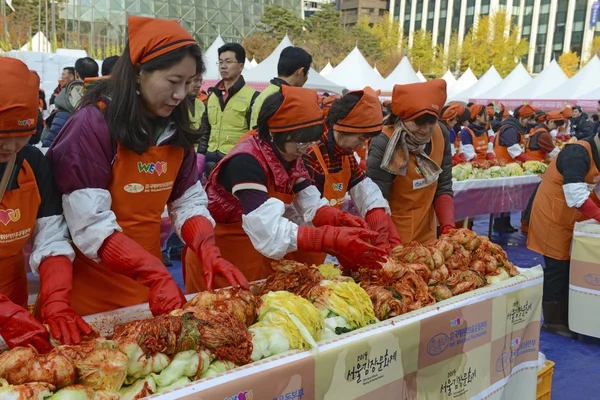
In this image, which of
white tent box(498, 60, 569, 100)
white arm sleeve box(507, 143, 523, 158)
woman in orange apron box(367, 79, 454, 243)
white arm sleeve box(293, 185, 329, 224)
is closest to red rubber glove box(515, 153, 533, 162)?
white arm sleeve box(507, 143, 523, 158)

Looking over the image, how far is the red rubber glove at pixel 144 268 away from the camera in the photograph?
1984mm

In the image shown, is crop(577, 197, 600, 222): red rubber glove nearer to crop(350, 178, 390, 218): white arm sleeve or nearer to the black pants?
the black pants

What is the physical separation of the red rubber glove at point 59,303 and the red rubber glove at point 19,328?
0.16 ft

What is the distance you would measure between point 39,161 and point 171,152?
1.61 ft

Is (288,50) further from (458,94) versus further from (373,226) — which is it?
(458,94)

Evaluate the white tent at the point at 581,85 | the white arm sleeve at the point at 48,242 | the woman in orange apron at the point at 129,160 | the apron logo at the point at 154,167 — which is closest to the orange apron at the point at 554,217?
the woman in orange apron at the point at 129,160

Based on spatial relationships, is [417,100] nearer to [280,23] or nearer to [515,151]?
[515,151]

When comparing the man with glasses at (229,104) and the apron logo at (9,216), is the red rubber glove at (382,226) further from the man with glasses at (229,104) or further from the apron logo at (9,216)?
the man with glasses at (229,104)

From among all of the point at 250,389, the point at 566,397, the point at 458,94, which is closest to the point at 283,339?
the point at 250,389

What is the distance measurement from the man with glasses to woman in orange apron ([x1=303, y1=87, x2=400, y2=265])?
110 inches

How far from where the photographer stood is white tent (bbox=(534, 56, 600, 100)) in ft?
65.8

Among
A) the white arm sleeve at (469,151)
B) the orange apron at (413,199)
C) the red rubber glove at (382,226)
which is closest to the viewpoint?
the red rubber glove at (382,226)

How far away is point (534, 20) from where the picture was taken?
209 ft

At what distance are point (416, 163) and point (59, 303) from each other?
2.43 meters
